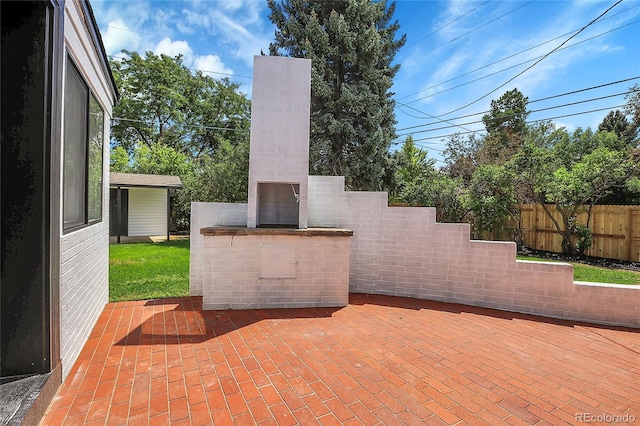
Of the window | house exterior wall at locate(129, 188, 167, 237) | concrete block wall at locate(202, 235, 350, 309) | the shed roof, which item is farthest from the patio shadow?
house exterior wall at locate(129, 188, 167, 237)

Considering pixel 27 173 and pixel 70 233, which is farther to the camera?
pixel 70 233

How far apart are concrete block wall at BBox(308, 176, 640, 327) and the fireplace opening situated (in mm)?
365

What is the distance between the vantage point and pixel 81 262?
3.22 metres

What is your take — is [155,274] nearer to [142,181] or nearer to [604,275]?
[142,181]

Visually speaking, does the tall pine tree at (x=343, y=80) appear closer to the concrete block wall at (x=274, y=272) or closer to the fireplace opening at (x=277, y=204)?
the fireplace opening at (x=277, y=204)

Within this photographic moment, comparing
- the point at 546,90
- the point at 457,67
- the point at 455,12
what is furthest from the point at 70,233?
the point at 457,67

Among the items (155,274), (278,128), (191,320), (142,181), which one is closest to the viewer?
(191,320)

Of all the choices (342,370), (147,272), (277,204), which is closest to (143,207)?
(147,272)

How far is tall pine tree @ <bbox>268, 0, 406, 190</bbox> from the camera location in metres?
11.2

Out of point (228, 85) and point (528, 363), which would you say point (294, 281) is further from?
point (228, 85)

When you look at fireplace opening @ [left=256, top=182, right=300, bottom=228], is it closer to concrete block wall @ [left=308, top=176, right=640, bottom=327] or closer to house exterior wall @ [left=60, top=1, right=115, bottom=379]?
concrete block wall @ [left=308, top=176, right=640, bottom=327]

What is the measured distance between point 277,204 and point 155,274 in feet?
11.2

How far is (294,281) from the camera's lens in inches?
184

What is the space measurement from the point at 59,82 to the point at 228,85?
2174 centimetres
